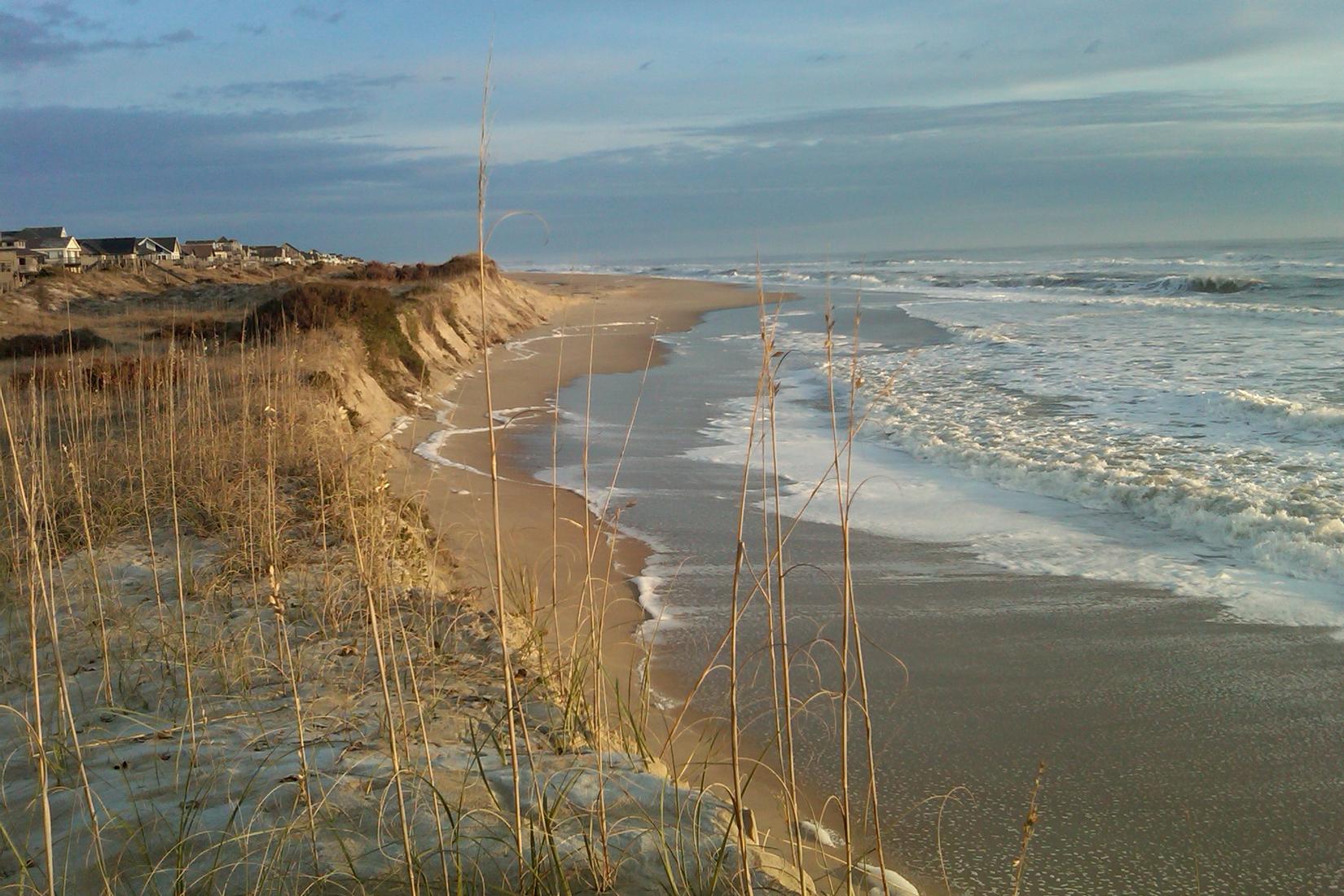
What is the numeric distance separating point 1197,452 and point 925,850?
22.7 ft

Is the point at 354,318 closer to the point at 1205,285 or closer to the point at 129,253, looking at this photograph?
the point at 1205,285

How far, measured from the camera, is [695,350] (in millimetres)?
22438

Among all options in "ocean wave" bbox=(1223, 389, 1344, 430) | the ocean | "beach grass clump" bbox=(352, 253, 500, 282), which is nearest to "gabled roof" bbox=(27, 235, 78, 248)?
"beach grass clump" bbox=(352, 253, 500, 282)

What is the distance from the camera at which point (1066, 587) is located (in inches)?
234

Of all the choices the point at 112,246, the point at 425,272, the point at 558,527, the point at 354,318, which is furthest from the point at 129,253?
the point at 558,527

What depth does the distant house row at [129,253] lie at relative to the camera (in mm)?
46250

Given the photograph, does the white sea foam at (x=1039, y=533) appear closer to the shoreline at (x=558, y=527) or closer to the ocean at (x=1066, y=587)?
the ocean at (x=1066, y=587)

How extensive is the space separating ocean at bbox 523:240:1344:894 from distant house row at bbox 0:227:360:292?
3677cm

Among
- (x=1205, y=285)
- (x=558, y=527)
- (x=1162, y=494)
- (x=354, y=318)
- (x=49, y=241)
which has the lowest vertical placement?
(x=558, y=527)

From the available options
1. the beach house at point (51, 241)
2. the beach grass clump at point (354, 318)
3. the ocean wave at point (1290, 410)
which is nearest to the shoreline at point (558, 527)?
the beach grass clump at point (354, 318)

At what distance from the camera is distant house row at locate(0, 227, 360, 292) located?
4625 cm

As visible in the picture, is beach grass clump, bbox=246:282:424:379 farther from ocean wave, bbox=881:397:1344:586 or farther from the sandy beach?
ocean wave, bbox=881:397:1344:586

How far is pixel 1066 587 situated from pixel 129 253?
63365 mm

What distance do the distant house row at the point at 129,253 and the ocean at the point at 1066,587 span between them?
36.8 m
